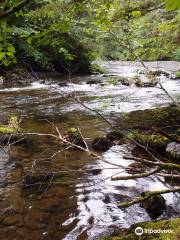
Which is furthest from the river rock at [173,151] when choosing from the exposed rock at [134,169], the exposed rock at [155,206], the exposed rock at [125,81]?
the exposed rock at [125,81]

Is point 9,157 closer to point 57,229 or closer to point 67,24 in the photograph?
point 57,229

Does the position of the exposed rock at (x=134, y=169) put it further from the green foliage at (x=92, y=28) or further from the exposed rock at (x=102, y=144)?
the exposed rock at (x=102, y=144)

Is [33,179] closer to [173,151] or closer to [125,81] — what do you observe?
[173,151]

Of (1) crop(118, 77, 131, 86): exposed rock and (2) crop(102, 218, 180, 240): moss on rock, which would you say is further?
(1) crop(118, 77, 131, 86): exposed rock

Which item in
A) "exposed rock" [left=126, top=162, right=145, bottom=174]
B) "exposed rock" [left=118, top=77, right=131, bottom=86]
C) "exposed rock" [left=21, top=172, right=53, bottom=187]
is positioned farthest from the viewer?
"exposed rock" [left=118, top=77, right=131, bottom=86]

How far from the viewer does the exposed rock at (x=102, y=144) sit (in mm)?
7880

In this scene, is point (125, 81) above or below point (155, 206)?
below

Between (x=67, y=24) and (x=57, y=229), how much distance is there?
2961 millimetres

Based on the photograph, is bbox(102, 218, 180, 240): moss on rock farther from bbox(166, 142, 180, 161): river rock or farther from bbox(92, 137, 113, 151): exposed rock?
bbox(92, 137, 113, 151): exposed rock

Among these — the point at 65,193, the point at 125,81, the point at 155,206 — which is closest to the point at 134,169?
the point at 155,206

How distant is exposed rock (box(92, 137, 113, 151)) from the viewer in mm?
7880

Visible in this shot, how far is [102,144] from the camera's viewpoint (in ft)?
26.2

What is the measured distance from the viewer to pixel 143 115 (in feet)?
35.9

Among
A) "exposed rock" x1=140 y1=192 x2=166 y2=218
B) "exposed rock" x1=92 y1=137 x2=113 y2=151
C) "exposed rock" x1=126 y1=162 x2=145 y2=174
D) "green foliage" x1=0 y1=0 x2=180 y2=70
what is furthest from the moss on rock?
"exposed rock" x1=92 y1=137 x2=113 y2=151
